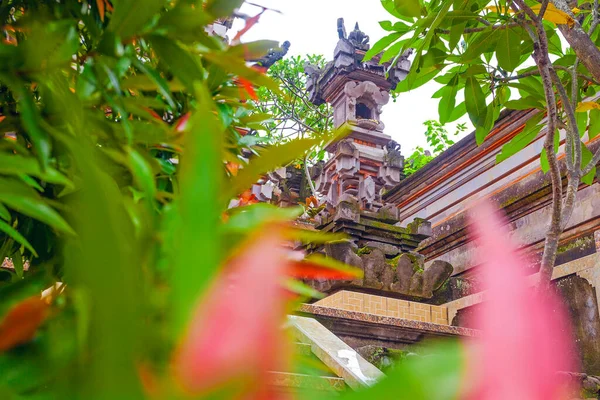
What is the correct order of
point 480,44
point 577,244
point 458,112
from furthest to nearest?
point 577,244 < point 458,112 < point 480,44

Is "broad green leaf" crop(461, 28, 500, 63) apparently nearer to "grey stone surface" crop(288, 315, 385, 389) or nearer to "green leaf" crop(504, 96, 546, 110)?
"green leaf" crop(504, 96, 546, 110)

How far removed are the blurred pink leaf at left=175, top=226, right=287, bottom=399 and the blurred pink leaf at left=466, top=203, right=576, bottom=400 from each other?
0.07 m

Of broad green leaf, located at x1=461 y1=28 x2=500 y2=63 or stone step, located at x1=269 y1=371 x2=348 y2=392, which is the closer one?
stone step, located at x1=269 y1=371 x2=348 y2=392

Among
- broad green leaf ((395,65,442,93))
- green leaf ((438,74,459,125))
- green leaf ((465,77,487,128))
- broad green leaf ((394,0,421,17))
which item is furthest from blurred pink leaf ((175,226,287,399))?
green leaf ((438,74,459,125))

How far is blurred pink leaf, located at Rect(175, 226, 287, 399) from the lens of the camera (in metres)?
0.20

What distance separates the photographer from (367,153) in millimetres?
7258

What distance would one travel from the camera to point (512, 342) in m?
0.21

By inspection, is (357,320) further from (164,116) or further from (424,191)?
(424,191)

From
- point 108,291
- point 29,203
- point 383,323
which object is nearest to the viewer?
point 108,291

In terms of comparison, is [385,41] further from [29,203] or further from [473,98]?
[29,203]

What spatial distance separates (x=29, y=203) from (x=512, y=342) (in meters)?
0.43

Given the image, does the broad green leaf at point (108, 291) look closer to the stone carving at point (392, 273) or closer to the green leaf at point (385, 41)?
the green leaf at point (385, 41)

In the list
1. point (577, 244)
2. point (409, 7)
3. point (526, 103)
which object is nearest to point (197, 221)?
point (409, 7)

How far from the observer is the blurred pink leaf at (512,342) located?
21 cm
